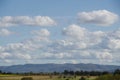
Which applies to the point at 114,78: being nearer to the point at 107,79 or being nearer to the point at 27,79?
the point at 107,79

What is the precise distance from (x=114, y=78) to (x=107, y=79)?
2.29 m

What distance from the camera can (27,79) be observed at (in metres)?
164

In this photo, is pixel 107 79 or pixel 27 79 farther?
pixel 27 79

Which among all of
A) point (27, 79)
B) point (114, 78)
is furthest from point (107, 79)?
point (27, 79)

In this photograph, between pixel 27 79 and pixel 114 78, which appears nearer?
pixel 114 78

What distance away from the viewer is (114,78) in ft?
384

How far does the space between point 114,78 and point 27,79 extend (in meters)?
55.7

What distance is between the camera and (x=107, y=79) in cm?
11638

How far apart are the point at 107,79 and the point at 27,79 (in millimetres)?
55151
